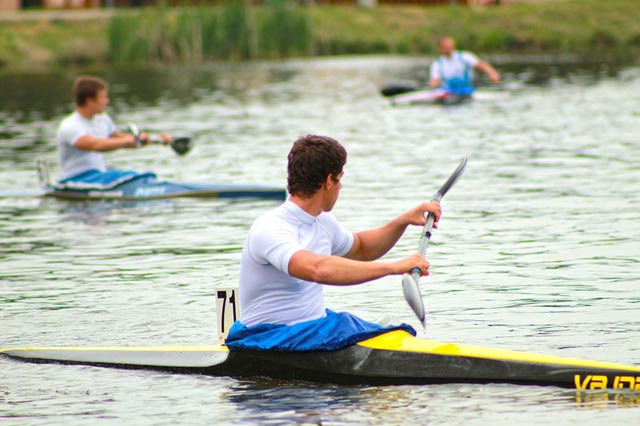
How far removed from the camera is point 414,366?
7418 mm

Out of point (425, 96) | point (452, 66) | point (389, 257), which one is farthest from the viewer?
point (425, 96)

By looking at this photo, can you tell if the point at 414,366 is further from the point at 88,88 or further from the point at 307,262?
the point at 88,88

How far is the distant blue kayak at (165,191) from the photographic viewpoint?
1606cm

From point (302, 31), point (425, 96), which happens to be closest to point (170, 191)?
point (425, 96)

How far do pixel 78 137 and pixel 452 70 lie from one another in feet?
47.8

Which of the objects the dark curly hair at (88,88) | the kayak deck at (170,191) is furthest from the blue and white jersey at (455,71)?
the dark curly hair at (88,88)

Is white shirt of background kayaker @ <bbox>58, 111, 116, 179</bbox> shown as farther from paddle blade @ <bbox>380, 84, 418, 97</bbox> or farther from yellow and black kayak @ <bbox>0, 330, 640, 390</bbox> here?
paddle blade @ <bbox>380, 84, 418, 97</bbox>

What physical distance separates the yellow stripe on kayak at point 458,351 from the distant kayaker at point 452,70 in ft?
67.5

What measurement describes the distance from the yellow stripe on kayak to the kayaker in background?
0.25 feet

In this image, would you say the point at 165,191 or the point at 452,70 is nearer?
the point at 165,191

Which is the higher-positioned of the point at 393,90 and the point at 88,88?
the point at 88,88

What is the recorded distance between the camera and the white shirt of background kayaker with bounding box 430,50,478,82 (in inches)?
1102

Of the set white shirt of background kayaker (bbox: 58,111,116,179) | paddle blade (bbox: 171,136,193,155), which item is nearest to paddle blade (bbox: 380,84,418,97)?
paddle blade (bbox: 171,136,193,155)

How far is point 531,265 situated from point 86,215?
6.10 m
